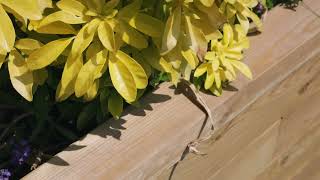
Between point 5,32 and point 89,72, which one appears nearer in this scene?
point 5,32

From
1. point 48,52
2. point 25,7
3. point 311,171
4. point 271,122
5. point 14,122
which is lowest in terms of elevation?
point 311,171

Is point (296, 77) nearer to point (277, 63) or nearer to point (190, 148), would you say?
point (277, 63)

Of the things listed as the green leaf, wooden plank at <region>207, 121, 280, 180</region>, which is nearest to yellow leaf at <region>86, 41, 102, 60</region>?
the green leaf

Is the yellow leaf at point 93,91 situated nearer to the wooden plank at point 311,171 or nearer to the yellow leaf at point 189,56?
the yellow leaf at point 189,56

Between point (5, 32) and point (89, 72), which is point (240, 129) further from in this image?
point (5, 32)

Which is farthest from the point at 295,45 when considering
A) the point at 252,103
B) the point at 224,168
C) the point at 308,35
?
the point at 224,168

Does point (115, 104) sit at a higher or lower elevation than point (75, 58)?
lower

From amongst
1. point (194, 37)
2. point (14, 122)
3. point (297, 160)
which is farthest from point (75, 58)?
point (297, 160)
